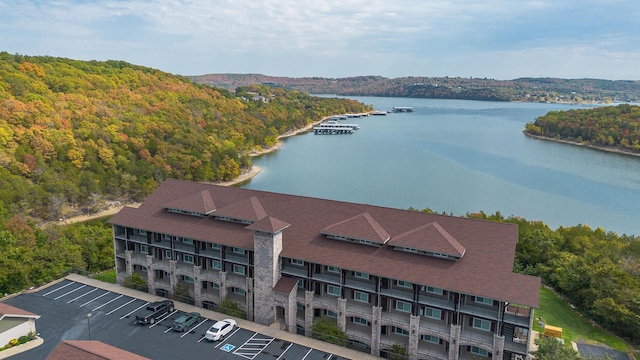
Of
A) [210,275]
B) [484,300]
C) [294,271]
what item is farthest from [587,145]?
[210,275]

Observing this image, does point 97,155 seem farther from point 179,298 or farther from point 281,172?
point 179,298

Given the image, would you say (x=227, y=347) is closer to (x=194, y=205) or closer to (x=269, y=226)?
(x=269, y=226)

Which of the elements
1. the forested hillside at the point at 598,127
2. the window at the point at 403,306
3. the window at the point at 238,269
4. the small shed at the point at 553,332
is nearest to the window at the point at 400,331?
the window at the point at 403,306

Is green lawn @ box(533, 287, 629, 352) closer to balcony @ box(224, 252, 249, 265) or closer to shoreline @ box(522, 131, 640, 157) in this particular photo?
balcony @ box(224, 252, 249, 265)

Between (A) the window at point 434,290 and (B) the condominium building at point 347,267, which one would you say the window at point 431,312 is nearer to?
(B) the condominium building at point 347,267

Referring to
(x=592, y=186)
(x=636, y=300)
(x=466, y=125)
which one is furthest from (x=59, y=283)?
(x=466, y=125)

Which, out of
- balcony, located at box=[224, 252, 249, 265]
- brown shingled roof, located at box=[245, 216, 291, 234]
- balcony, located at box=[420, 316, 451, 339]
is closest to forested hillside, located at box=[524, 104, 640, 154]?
balcony, located at box=[420, 316, 451, 339]

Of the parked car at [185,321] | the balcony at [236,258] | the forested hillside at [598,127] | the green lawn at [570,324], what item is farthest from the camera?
the forested hillside at [598,127]
